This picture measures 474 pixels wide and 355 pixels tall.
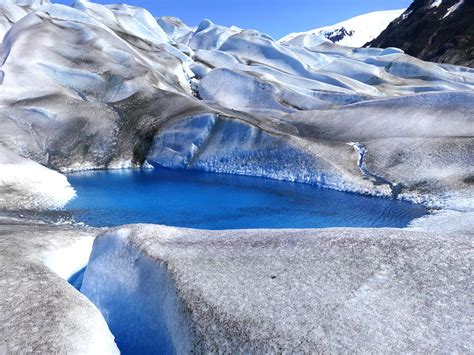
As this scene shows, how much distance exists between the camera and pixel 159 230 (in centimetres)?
1277

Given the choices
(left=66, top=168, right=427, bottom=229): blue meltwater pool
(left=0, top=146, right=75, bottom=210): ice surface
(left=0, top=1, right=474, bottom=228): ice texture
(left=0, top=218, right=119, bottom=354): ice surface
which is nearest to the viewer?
(left=0, top=218, right=119, bottom=354): ice surface

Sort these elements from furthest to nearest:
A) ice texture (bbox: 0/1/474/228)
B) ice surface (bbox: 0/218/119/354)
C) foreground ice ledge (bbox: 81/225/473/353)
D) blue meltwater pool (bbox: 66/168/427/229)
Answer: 1. ice texture (bbox: 0/1/474/228)
2. blue meltwater pool (bbox: 66/168/427/229)
3. ice surface (bbox: 0/218/119/354)
4. foreground ice ledge (bbox: 81/225/473/353)

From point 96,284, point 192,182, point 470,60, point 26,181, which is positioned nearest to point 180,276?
point 96,284

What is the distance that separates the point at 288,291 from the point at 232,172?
102 feet

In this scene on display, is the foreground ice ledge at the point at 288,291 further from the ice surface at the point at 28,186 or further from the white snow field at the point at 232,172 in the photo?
the ice surface at the point at 28,186

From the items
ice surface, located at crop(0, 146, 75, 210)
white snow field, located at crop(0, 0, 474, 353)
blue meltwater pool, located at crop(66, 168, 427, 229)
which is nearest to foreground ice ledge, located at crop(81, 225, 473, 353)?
white snow field, located at crop(0, 0, 474, 353)

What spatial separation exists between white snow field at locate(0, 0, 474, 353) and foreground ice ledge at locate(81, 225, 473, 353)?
0.04 m

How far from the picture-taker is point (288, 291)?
9000mm

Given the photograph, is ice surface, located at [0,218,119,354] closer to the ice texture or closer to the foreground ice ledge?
the foreground ice ledge

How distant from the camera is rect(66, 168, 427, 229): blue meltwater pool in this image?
84.2 ft

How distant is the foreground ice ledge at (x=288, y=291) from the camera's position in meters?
7.65

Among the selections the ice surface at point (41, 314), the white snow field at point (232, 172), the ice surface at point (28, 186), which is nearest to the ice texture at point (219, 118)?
the white snow field at point (232, 172)

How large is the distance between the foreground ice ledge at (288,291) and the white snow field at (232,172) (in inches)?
1.6

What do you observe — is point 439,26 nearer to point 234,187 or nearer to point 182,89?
point 182,89
